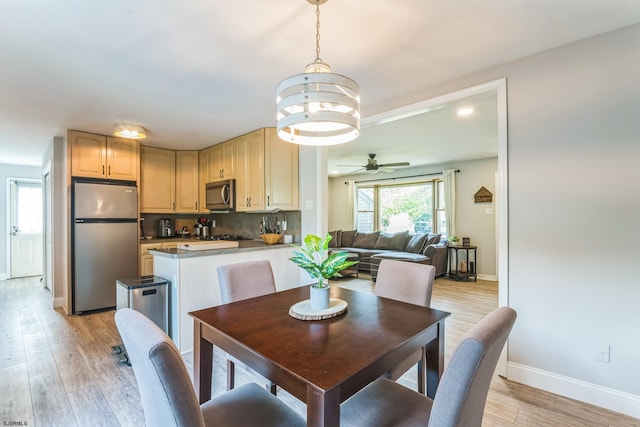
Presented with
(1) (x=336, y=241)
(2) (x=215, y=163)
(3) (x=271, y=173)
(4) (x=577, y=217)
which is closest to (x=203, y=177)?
(2) (x=215, y=163)

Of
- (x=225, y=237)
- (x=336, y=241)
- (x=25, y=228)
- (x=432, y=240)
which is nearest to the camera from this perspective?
(x=225, y=237)

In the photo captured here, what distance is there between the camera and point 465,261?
6297mm

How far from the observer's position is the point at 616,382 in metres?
1.98

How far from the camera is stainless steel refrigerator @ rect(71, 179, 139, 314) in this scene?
394 cm

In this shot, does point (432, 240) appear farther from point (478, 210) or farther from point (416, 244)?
point (478, 210)

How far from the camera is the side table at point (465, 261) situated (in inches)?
238

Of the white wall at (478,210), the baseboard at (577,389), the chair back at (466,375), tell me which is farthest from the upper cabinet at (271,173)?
the white wall at (478,210)

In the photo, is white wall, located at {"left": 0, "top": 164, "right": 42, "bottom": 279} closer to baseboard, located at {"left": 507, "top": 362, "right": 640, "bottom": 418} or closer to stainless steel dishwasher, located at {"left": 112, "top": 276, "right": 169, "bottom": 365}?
stainless steel dishwasher, located at {"left": 112, "top": 276, "right": 169, "bottom": 365}

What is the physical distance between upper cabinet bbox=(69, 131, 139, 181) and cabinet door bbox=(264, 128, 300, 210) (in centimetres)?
215

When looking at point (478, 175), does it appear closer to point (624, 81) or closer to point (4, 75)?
point (624, 81)

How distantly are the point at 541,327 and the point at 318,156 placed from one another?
2653mm

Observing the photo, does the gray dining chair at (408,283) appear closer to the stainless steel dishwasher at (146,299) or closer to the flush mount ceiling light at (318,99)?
the flush mount ceiling light at (318,99)

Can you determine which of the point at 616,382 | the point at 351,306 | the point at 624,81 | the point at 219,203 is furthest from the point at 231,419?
the point at 219,203

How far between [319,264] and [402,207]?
251 inches
